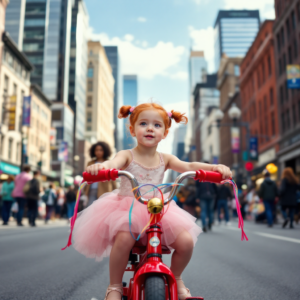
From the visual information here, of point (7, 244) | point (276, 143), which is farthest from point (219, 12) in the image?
point (7, 244)

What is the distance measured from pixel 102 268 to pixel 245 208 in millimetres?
19235

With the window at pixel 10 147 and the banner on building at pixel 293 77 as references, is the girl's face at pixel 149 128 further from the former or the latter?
the window at pixel 10 147

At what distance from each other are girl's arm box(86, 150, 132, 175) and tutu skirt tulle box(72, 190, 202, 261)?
0.24 m

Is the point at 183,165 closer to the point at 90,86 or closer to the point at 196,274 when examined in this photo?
the point at 196,274

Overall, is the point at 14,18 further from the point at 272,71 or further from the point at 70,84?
the point at 70,84

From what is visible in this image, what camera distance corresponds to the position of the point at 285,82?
36.6 metres

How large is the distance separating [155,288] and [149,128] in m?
1.19

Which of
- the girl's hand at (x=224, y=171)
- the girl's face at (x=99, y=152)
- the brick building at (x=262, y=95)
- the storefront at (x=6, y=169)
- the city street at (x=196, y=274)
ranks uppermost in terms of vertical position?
the brick building at (x=262, y=95)

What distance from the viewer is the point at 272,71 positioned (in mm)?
41656

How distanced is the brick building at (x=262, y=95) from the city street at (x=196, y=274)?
31436mm

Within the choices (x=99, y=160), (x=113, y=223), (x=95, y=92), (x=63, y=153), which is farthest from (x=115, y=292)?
(x=95, y=92)

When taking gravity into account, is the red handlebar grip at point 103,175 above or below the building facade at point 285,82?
below

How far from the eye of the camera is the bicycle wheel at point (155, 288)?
209 cm

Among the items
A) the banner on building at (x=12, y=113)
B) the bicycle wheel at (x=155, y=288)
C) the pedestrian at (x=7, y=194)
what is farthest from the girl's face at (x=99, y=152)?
the banner on building at (x=12, y=113)
